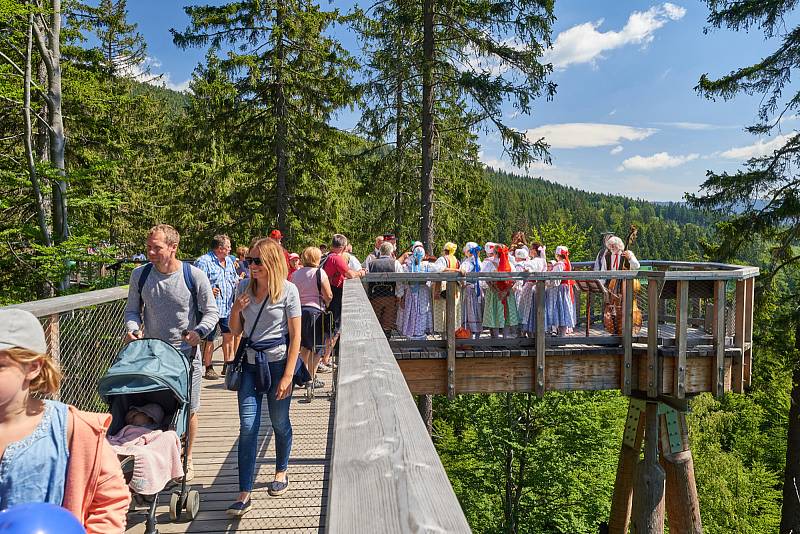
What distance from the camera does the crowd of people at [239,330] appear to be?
1.94m

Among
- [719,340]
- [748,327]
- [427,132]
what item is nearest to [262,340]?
[719,340]

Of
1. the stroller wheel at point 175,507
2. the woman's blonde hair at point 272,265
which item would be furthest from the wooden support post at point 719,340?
the stroller wheel at point 175,507

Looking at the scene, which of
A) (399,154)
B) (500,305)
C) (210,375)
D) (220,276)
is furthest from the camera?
(399,154)

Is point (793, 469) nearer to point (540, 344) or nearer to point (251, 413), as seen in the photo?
point (540, 344)

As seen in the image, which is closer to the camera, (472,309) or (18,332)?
(18,332)

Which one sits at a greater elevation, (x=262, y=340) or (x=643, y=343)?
(x=262, y=340)

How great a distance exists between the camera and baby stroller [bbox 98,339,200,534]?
11.8ft

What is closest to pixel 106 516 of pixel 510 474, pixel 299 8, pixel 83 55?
pixel 83 55

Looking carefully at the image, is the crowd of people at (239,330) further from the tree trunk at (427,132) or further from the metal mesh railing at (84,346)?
the tree trunk at (427,132)

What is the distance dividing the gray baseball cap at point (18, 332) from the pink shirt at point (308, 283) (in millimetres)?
5061

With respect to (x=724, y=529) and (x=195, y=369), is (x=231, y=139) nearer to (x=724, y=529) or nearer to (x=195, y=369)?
(x=195, y=369)

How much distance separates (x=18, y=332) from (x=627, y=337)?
26.5 ft

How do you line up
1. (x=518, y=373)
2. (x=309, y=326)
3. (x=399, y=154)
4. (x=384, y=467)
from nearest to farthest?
(x=384, y=467) → (x=309, y=326) → (x=518, y=373) → (x=399, y=154)

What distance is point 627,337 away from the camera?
27.5 feet
